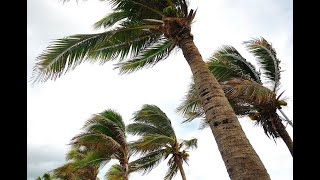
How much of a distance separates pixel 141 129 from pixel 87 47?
395 inches

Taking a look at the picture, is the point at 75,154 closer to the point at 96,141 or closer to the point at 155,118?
the point at 96,141

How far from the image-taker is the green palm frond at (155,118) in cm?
1648

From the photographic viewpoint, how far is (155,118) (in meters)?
16.6

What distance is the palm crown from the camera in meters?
7.07

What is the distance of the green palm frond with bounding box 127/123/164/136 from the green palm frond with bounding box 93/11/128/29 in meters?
7.96

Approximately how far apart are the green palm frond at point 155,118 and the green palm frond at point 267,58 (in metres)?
6.43

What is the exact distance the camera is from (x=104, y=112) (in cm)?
1652

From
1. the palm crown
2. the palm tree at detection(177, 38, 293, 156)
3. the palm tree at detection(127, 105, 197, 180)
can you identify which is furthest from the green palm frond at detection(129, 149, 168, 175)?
the palm crown

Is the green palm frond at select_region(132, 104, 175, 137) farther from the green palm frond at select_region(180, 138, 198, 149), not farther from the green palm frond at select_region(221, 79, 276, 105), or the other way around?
the green palm frond at select_region(221, 79, 276, 105)

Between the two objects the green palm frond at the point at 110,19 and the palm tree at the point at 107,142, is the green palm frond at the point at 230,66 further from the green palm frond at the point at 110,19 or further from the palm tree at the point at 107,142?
the palm tree at the point at 107,142

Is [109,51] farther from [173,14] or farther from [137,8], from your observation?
[173,14]

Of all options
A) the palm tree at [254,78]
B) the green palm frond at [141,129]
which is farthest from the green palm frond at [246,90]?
the green palm frond at [141,129]

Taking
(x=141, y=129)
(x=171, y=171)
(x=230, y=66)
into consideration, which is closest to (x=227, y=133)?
(x=230, y=66)
